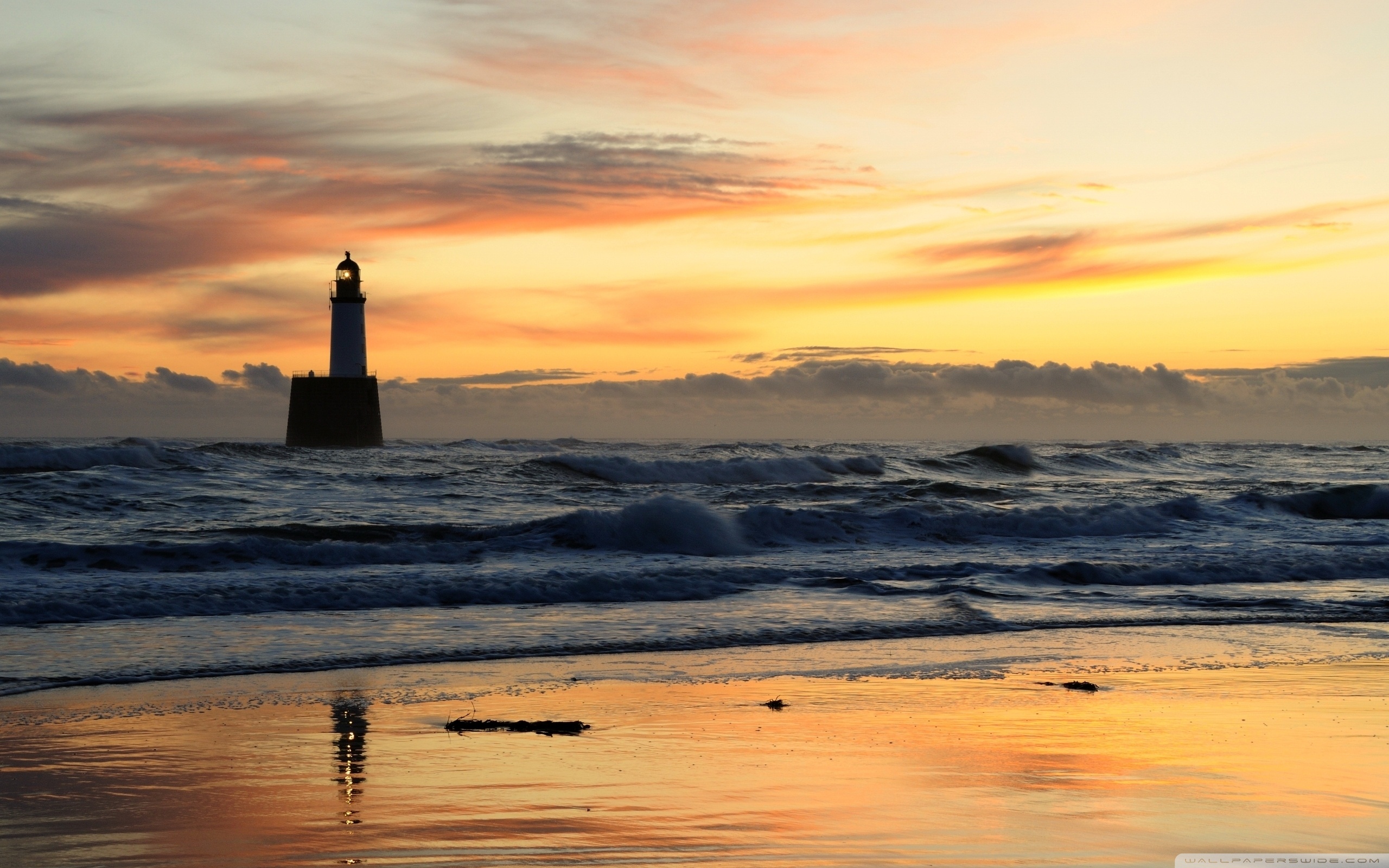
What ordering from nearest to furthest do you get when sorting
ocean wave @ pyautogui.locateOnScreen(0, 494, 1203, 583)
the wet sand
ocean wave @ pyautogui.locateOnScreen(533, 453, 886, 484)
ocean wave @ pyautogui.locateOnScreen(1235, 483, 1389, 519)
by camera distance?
the wet sand, ocean wave @ pyautogui.locateOnScreen(0, 494, 1203, 583), ocean wave @ pyautogui.locateOnScreen(1235, 483, 1389, 519), ocean wave @ pyautogui.locateOnScreen(533, 453, 886, 484)

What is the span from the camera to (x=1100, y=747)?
19.0ft

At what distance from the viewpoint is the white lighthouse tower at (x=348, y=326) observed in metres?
45.5

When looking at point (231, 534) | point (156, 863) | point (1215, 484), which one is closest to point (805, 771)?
point (156, 863)

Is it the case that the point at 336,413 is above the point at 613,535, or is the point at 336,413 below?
above

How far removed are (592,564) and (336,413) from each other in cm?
3590

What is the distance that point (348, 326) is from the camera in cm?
4641

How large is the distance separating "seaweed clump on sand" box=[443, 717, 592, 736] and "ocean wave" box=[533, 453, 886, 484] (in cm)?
2715

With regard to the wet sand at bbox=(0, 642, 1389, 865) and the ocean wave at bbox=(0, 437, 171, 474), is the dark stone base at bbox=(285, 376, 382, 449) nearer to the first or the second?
the ocean wave at bbox=(0, 437, 171, 474)

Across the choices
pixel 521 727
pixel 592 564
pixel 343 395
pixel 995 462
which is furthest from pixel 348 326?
pixel 521 727

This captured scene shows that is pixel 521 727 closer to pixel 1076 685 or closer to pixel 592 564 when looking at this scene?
pixel 1076 685

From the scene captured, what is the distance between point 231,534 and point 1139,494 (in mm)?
20986

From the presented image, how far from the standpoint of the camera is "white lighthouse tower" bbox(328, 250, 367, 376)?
45469 mm

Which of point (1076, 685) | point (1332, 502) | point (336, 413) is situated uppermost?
point (336, 413)

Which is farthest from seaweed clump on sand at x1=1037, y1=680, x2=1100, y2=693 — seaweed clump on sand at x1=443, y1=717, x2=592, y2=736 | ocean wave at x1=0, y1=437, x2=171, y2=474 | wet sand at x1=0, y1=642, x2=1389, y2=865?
ocean wave at x1=0, y1=437, x2=171, y2=474
